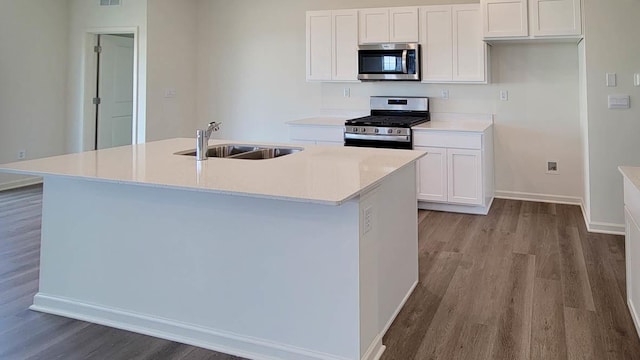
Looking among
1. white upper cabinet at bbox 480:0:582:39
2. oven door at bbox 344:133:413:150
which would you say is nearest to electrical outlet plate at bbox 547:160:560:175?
white upper cabinet at bbox 480:0:582:39

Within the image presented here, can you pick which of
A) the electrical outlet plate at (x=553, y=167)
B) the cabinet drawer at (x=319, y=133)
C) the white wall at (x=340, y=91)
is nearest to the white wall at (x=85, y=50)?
the white wall at (x=340, y=91)

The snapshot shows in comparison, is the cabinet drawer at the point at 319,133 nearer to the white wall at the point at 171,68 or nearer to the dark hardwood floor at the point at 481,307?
the dark hardwood floor at the point at 481,307

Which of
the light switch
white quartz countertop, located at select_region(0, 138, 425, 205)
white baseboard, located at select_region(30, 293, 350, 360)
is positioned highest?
the light switch

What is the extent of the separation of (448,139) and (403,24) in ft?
4.55

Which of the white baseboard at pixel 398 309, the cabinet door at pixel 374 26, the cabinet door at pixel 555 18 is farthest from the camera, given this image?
the cabinet door at pixel 374 26

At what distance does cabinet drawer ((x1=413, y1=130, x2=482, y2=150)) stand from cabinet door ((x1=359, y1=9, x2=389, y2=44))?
47.2 inches

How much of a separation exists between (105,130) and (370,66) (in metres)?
3.84

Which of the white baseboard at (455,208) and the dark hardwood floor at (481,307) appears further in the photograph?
the white baseboard at (455,208)

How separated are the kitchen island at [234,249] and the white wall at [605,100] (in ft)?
7.56

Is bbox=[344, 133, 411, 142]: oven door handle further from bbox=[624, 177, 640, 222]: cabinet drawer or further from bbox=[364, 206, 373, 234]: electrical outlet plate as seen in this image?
bbox=[364, 206, 373, 234]: electrical outlet plate

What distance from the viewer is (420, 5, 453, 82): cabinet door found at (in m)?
4.90

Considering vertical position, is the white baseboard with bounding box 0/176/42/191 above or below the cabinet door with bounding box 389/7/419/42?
below

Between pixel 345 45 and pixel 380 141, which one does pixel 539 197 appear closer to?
pixel 380 141

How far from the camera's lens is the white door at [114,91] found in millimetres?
6391
